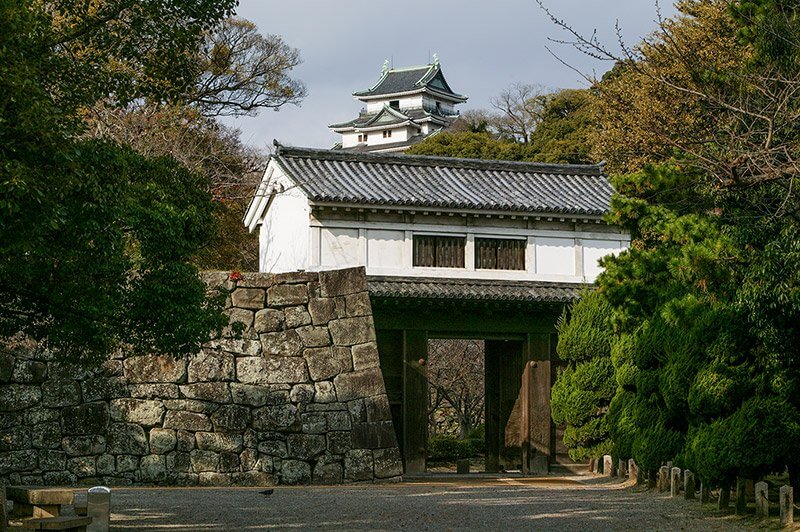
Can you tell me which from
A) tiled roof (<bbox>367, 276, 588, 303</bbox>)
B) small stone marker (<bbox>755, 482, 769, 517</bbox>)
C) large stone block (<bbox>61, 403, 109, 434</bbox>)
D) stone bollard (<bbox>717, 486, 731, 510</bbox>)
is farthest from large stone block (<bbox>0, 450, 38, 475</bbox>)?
small stone marker (<bbox>755, 482, 769, 517</bbox>)

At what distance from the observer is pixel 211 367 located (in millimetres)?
18812

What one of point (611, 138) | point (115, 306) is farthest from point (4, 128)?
point (611, 138)

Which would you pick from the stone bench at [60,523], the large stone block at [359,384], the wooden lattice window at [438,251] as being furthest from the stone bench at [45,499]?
the wooden lattice window at [438,251]

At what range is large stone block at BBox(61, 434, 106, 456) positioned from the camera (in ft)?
59.0

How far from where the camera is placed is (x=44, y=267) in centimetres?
955

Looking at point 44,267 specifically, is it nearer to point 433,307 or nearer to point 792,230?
point 792,230

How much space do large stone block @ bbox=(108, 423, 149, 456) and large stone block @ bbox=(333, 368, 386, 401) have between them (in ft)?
11.5

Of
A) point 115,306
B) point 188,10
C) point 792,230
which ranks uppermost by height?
point 188,10

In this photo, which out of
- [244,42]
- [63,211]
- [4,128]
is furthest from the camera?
[244,42]

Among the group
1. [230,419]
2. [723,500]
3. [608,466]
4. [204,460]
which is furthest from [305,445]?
[723,500]

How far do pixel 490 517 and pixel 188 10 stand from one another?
22.6 ft

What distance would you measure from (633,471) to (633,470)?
26 mm

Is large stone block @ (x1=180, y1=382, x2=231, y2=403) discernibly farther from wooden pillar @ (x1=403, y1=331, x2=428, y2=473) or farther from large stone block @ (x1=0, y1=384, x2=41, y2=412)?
wooden pillar @ (x1=403, y1=331, x2=428, y2=473)

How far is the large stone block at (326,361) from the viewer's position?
762 inches
